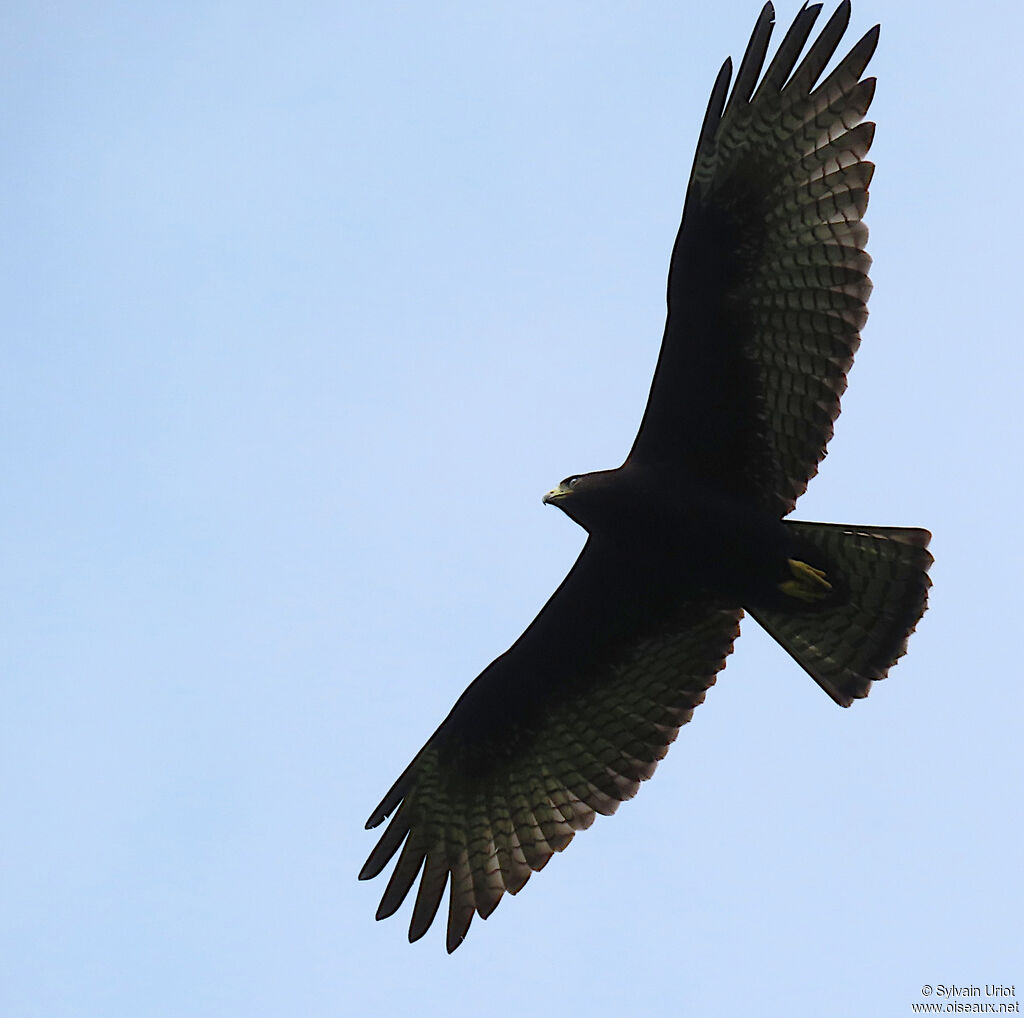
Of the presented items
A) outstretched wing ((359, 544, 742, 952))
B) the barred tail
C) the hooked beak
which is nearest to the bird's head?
the hooked beak

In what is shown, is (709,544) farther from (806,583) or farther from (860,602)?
(860,602)

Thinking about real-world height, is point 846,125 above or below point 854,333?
above

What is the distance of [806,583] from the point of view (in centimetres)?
976

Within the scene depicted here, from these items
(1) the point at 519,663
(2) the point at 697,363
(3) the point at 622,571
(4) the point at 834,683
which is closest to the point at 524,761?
(1) the point at 519,663

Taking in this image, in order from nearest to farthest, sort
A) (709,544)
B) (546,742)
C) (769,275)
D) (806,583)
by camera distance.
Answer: (769,275) < (806,583) < (709,544) < (546,742)

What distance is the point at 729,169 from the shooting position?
9594 millimetres

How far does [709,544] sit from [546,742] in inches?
79.9

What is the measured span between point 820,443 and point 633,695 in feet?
7.22

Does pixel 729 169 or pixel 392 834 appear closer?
pixel 729 169

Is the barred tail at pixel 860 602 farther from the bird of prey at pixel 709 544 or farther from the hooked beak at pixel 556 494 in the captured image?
the hooked beak at pixel 556 494

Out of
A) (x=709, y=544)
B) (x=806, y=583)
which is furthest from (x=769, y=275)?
(x=806, y=583)

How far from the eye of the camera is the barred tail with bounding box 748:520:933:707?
31.4 feet

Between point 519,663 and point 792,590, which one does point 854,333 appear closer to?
point 792,590

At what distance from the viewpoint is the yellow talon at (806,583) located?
9719 millimetres
